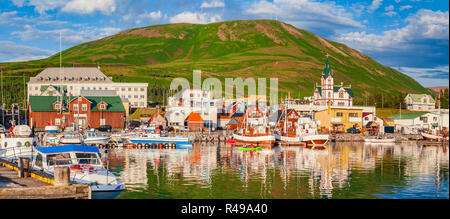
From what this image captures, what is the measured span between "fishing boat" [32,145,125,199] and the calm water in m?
2.31

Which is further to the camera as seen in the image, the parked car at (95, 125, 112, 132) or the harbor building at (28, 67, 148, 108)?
the harbor building at (28, 67, 148, 108)

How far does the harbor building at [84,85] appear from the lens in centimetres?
17550

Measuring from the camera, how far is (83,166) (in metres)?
40.3

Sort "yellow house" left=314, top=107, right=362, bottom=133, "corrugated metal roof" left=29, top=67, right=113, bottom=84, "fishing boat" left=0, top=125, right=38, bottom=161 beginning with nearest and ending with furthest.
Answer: "fishing boat" left=0, top=125, right=38, bottom=161 → "yellow house" left=314, top=107, right=362, bottom=133 → "corrugated metal roof" left=29, top=67, right=113, bottom=84

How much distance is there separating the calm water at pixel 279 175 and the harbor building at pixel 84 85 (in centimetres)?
9589

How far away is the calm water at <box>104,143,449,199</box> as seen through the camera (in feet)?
145

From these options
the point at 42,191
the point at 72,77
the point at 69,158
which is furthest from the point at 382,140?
the point at 72,77

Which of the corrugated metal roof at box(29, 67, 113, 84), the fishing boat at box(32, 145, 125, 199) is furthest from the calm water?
the corrugated metal roof at box(29, 67, 113, 84)

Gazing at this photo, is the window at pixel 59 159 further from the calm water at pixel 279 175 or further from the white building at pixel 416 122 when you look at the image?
the white building at pixel 416 122

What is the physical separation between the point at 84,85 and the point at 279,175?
461 feet

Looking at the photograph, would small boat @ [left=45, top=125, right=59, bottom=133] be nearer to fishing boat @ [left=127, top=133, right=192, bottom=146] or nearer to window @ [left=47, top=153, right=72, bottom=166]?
fishing boat @ [left=127, top=133, right=192, bottom=146]

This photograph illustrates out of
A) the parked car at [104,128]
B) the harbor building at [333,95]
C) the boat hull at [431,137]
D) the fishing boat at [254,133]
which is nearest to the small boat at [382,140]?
the boat hull at [431,137]
